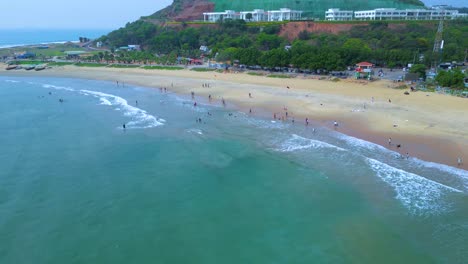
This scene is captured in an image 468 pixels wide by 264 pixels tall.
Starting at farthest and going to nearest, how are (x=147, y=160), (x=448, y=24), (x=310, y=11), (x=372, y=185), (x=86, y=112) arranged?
(x=310, y=11), (x=448, y=24), (x=86, y=112), (x=147, y=160), (x=372, y=185)

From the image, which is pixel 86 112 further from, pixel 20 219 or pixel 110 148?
pixel 20 219

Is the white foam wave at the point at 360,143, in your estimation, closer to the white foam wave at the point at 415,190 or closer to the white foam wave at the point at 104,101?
the white foam wave at the point at 415,190

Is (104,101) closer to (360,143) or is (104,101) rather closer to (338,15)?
(360,143)

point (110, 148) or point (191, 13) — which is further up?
point (191, 13)

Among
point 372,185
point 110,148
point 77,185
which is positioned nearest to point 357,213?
point 372,185

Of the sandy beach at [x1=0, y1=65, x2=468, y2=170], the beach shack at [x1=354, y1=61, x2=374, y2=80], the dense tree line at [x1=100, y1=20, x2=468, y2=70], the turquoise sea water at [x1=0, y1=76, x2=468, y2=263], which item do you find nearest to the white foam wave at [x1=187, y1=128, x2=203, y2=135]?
the turquoise sea water at [x1=0, y1=76, x2=468, y2=263]

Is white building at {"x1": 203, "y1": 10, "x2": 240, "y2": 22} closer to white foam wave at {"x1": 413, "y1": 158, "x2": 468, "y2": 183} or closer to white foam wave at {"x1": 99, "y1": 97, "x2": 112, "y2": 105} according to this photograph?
white foam wave at {"x1": 99, "y1": 97, "x2": 112, "y2": 105}

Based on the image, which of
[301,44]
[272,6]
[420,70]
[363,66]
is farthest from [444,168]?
[272,6]
